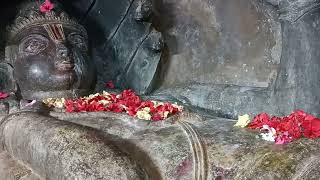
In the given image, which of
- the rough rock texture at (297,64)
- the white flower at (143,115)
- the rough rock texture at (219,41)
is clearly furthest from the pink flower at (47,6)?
the rough rock texture at (297,64)

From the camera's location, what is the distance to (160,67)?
5.19 m

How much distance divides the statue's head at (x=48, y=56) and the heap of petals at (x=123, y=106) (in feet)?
0.95

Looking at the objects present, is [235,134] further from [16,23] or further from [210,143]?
[16,23]

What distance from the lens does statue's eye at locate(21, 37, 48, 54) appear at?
13.4 feet

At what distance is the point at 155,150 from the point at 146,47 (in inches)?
88.4

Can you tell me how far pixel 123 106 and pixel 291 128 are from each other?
1320 mm

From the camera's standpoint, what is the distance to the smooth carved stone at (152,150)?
91.4 inches

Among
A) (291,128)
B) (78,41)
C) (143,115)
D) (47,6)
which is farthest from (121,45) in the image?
(291,128)

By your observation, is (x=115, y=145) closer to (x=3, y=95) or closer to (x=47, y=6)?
(x=3, y=95)

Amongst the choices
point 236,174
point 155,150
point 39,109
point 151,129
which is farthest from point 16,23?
point 236,174

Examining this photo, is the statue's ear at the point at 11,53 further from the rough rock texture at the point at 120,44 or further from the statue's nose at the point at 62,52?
the rough rock texture at the point at 120,44

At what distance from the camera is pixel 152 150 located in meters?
2.82

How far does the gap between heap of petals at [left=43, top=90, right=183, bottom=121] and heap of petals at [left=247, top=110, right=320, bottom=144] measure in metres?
0.78

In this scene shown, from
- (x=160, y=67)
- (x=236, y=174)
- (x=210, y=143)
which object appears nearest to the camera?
(x=236, y=174)
